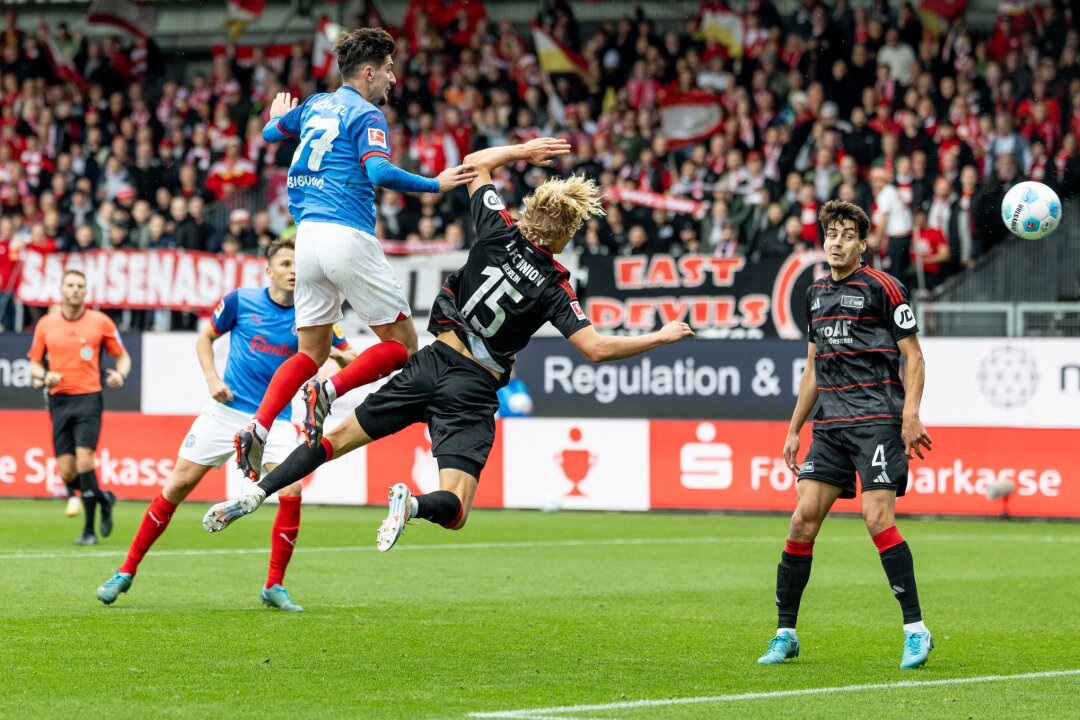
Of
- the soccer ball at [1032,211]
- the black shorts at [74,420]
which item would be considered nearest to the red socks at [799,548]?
the soccer ball at [1032,211]

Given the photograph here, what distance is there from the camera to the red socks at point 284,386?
9.12m

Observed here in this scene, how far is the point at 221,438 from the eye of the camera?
35.9ft

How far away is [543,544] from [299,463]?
302 inches

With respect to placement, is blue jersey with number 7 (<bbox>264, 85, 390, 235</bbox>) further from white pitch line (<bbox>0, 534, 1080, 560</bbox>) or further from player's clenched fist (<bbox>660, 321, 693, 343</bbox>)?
white pitch line (<bbox>0, 534, 1080, 560</bbox>)

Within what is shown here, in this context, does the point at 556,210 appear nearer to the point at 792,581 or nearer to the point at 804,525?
the point at 804,525

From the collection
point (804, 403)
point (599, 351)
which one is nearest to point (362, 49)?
point (599, 351)

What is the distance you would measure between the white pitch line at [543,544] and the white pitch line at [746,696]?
772cm

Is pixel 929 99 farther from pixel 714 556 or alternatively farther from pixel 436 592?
pixel 436 592

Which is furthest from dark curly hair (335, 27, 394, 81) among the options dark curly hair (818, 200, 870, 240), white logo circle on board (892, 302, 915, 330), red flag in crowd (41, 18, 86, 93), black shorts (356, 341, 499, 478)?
red flag in crowd (41, 18, 86, 93)

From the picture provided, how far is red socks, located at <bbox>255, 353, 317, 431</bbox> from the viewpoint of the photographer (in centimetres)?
912

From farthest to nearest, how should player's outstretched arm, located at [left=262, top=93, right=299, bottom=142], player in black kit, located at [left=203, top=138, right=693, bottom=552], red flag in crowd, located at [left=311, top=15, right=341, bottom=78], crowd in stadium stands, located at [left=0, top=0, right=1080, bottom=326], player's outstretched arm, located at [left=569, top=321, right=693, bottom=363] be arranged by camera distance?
red flag in crowd, located at [left=311, top=15, right=341, bottom=78] < crowd in stadium stands, located at [left=0, top=0, right=1080, bottom=326] < player's outstretched arm, located at [left=262, top=93, right=299, bottom=142] < player in black kit, located at [left=203, top=138, right=693, bottom=552] < player's outstretched arm, located at [left=569, top=321, right=693, bottom=363]

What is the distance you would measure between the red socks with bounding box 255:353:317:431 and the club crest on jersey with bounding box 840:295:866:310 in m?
2.87

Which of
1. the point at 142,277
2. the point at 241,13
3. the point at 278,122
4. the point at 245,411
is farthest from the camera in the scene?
the point at 241,13

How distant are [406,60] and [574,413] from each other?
9980mm
